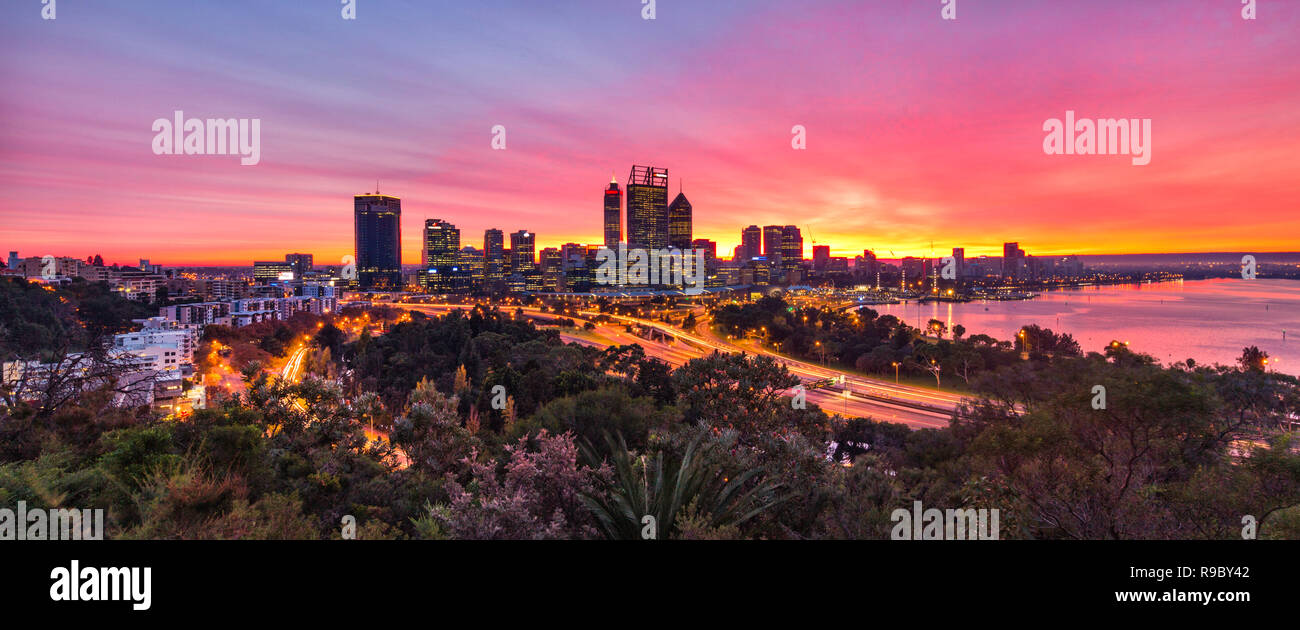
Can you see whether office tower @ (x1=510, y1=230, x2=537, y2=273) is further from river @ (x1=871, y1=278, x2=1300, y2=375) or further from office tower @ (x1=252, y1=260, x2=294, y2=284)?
river @ (x1=871, y1=278, x2=1300, y2=375)

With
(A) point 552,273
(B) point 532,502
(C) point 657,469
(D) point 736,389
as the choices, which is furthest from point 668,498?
(A) point 552,273

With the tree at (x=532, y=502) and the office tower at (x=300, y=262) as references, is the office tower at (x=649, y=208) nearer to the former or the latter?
the office tower at (x=300, y=262)

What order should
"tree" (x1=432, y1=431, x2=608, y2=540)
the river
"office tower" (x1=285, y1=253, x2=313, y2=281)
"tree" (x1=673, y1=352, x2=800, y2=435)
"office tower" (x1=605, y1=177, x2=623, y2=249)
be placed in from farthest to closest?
"office tower" (x1=605, y1=177, x2=623, y2=249), "office tower" (x1=285, y1=253, x2=313, y2=281), the river, "tree" (x1=673, y1=352, x2=800, y2=435), "tree" (x1=432, y1=431, x2=608, y2=540)

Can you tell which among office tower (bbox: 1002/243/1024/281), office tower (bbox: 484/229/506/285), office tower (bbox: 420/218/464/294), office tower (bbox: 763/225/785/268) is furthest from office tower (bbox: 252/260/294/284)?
office tower (bbox: 1002/243/1024/281)

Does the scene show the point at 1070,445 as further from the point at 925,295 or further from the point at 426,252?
the point at 426,252

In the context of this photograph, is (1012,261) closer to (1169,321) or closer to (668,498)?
(1169,321)

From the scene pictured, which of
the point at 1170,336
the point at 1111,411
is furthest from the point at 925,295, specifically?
the point at 1111,411

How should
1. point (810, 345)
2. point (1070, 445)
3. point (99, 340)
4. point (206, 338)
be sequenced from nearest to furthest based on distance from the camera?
point (99, 340) < point (1070, 445) < point (206, 338) < point (810, 345)
